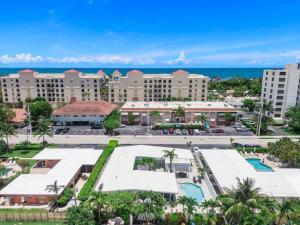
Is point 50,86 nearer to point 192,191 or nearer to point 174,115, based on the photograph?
point 174,115

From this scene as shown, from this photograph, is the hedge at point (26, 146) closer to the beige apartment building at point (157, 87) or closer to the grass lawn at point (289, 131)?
the beige apartment building at point (157, 87)

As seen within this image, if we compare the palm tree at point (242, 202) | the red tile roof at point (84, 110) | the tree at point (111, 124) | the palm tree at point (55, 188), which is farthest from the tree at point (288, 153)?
the red tile roof at point (84, 110)

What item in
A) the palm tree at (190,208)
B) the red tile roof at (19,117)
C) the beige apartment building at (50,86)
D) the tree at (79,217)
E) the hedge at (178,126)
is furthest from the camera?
the beige apartment building at (50,86)

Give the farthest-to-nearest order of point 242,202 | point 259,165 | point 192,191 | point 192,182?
point 259,165
point 192,182
point 192,191
point 242,202

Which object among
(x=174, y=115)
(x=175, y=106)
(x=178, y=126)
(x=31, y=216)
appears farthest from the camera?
(x=175, y=106)

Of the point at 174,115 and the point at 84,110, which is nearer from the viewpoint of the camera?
the point at 174,115

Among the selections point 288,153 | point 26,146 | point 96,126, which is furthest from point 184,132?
point 26,146
